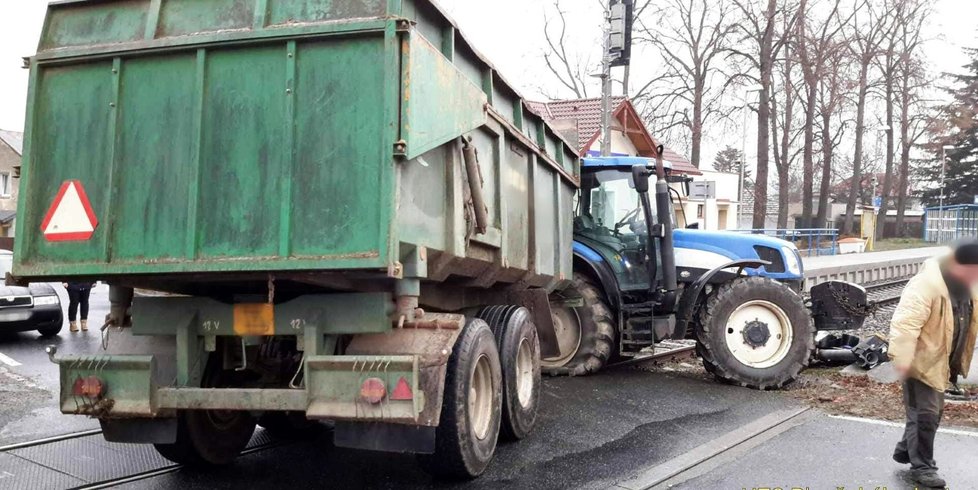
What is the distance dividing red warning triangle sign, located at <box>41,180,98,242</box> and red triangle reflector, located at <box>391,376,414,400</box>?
1.92 m

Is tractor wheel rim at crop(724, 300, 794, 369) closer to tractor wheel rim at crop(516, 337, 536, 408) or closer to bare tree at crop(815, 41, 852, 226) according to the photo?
tractor wheel rim at crop(516, 337, 536, 408)

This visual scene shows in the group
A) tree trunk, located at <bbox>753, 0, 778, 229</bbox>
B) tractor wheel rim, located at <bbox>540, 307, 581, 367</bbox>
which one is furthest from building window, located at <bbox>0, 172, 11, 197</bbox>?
tractor wheel rim, located at <bbox>540, 307, 581, 367</bbox>

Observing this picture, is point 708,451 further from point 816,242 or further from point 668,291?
point 816,242

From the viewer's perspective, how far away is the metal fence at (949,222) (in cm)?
4441

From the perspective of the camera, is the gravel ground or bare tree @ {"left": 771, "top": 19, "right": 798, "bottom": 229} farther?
bare tree @ {"left": 771, "top": 19, "right": 798, "bottom": 229}

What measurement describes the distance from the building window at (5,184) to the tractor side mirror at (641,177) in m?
48.6

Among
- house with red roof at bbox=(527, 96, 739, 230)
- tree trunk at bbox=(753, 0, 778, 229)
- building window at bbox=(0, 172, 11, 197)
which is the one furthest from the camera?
building window at bbox=(0, 172, 11, 197)

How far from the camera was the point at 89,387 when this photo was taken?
4.77 metres

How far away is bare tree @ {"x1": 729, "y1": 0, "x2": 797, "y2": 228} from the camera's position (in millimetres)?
29344

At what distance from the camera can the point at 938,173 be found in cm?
5606

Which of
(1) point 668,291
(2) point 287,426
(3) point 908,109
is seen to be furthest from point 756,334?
(3) point 908,109

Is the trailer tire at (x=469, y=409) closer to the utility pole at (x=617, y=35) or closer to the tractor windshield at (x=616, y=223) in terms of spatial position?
the tractor windshield at (x=616, y=223)

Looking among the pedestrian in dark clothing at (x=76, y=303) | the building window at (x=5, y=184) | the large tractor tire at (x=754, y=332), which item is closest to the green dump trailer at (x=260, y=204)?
the large tractor tire at (x=754, y=332)

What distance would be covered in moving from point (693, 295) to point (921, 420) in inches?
154
